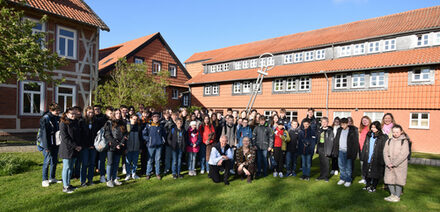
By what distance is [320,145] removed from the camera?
7.31 m

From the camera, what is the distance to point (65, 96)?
15.6 metres

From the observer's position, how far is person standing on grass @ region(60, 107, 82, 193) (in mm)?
5504

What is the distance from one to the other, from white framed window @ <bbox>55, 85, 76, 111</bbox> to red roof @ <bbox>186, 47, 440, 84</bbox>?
12.7 metres

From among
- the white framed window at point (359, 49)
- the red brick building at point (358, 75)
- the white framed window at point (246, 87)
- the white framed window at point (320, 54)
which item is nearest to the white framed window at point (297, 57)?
the red brick building at point (358, 75)

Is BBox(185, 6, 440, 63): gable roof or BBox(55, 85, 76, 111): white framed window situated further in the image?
BBox(185, 6, 440, 63): gable roof

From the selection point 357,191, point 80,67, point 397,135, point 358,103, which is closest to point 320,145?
point 357,191

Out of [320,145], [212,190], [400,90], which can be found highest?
[400,90]

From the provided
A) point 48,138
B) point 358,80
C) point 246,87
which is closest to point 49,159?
point 48,138

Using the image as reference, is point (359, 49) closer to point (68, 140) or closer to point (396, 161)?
point (396, 161)

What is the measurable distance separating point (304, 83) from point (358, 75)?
3.75 metres

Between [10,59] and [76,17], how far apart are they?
8402mm

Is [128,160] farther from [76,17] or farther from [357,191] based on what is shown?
[76,17]

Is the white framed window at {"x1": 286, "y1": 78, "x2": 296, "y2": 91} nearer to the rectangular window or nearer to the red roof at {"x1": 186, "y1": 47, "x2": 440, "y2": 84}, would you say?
the red roof at {"x1": 186, "y1": 47, "x2": 440, "y2": 84}

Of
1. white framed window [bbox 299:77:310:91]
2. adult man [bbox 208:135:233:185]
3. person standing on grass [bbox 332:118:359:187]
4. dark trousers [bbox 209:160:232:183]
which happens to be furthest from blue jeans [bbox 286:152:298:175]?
white framed window [bbox 299:77:310:91]
